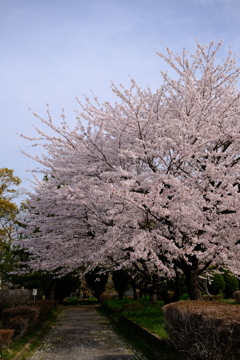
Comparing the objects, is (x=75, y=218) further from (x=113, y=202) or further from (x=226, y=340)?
(x=226, y=340)

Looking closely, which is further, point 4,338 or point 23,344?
point 23,344

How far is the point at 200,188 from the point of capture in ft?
32.4

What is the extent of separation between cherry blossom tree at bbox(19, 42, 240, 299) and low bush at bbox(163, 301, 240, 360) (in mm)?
1727

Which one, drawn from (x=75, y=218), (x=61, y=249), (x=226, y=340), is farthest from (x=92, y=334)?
(x=226, y=340)

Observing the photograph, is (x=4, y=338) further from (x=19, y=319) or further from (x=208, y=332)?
(x=208, y=332)

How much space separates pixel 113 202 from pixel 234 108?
533 centimetres

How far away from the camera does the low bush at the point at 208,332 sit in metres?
5.00

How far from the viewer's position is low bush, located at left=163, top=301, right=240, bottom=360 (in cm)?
500

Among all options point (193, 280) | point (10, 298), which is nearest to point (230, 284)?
point (193, 280)

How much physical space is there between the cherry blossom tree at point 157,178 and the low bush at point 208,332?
1.73 m

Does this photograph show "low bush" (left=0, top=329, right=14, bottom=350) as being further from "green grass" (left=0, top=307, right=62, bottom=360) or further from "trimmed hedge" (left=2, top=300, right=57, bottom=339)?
"trimmed hedge" (left=2, top=300, right=57, bottom=339)

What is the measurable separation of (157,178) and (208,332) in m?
4.17

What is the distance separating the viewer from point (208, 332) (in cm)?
545

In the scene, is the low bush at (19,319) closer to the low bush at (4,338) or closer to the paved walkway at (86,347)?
the paved walkway at (86,347)
